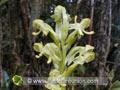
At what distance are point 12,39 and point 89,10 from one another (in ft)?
2.37

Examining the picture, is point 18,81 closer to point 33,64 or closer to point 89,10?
point 33,64

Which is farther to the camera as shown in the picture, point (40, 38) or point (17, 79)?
point (40, 38)

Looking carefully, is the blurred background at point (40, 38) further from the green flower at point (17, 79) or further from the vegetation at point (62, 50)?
the vegetation at point (62, 50)

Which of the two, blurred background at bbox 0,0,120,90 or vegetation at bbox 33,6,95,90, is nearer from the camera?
vegetation at bbox 33,6,95,90

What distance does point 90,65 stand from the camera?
1.54 metres

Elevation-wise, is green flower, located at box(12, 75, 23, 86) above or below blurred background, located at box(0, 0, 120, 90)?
below

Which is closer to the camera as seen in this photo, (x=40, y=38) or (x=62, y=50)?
(x=62, y=50)

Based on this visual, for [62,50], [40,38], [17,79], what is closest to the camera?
[62,50]

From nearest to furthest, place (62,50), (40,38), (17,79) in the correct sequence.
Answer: (62,50), (17,79), (40,38)

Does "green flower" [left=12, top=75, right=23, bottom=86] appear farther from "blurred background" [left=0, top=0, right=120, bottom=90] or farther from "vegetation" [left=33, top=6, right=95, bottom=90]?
"vegetation" [left=33, top=6, right=95, bottom=90]

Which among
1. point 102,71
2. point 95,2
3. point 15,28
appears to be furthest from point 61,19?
point 102,71

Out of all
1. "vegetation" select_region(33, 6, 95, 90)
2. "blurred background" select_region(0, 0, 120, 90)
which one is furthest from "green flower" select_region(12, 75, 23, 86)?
"vegetation" select_region(33, 6, 95, 90)

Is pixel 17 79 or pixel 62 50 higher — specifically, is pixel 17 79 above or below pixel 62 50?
below

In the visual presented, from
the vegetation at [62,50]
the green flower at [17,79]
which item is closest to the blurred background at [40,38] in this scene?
the green flower at [17,79]
